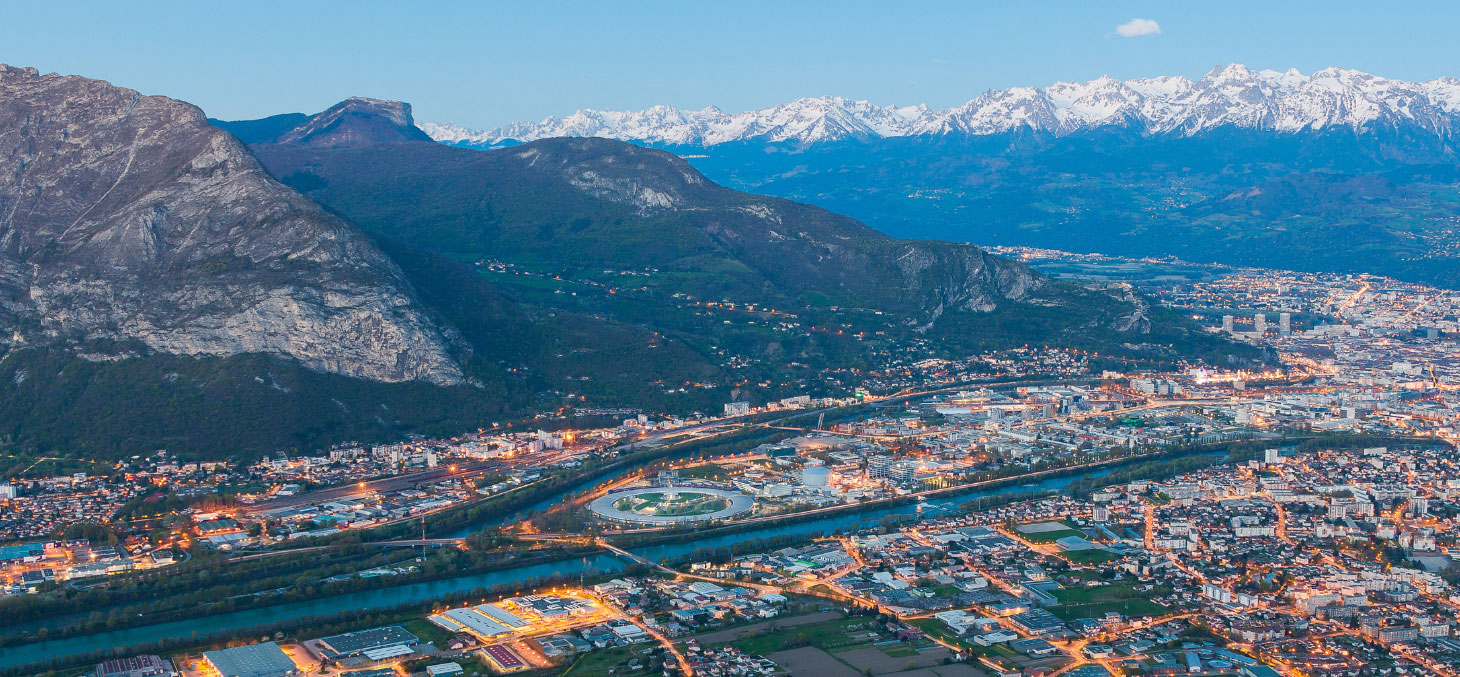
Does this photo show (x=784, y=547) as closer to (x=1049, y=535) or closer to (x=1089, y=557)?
(x=1049, y=535)

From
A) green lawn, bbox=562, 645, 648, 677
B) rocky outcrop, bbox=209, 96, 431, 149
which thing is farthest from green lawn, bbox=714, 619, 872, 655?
rocky outcrop, bbox=209, 96, 431, 149

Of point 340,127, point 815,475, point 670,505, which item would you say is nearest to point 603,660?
point 670,505

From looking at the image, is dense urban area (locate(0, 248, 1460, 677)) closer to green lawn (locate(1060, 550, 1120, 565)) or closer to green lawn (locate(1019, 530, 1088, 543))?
green lawn (locate(1060, 550, 1120, 565))

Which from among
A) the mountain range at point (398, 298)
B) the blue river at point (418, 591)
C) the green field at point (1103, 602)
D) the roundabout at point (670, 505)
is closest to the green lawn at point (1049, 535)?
the blue river at point (418, 591)

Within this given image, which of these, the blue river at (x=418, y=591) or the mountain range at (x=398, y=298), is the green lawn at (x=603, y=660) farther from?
the mountain range at (x=398, y=298)

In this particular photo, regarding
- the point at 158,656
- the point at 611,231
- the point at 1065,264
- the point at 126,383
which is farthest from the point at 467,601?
the point at 1065,264
